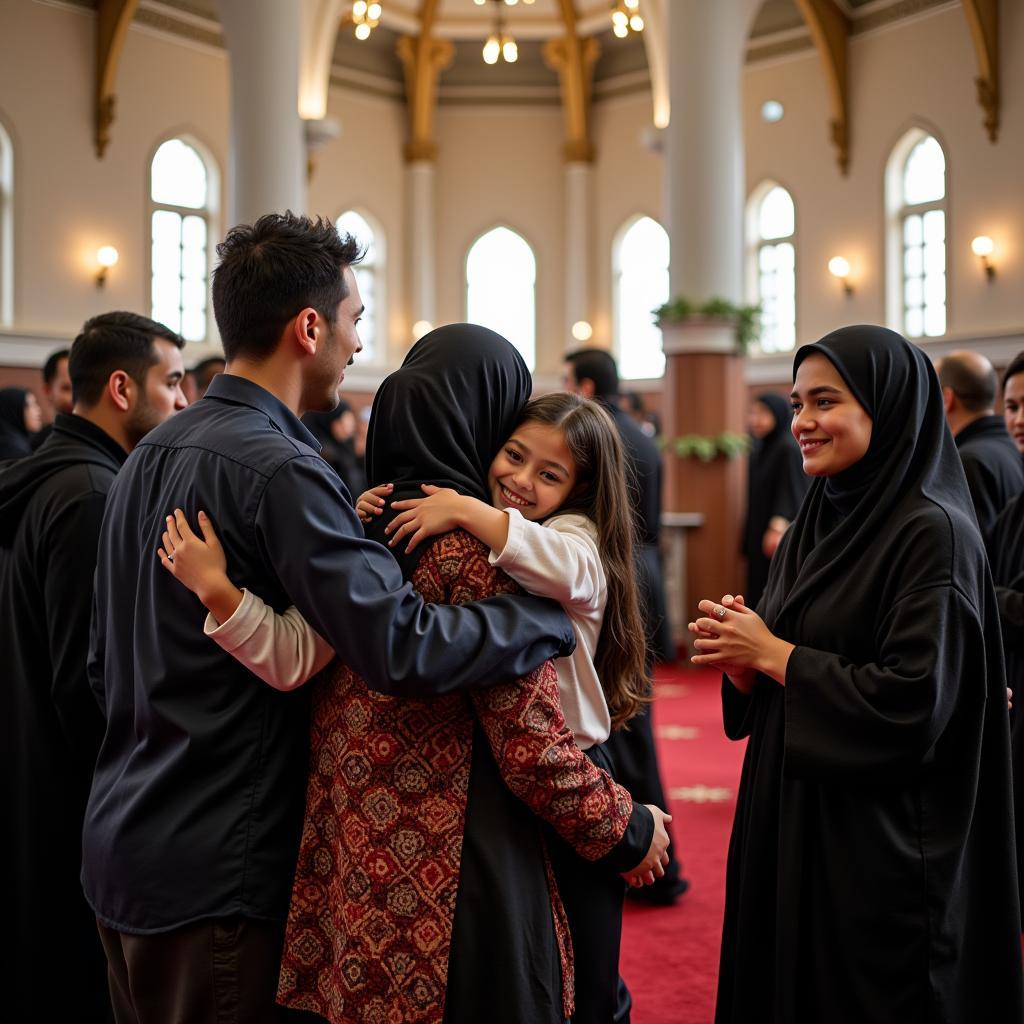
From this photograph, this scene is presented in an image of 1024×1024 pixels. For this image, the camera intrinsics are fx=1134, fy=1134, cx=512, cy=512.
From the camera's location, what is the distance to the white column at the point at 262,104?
30.3 ft

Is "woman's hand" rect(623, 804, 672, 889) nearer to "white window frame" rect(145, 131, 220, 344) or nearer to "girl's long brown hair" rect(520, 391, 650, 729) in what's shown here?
"girl's long brown hair" rect(520, 391, 650, 729)

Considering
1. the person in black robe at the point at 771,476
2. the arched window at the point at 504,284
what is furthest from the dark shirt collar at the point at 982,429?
the arched window at the point at 504,284

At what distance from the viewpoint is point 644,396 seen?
1549 centimetres

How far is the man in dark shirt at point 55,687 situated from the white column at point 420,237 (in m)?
13.4

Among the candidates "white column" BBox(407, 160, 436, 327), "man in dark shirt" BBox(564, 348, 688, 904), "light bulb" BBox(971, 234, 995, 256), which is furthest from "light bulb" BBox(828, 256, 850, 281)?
"man in dark shirt" BBox(564, 348, 688, 904)

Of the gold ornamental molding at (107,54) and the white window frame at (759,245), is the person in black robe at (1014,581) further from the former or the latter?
the gold ornamental molding at (107,54)

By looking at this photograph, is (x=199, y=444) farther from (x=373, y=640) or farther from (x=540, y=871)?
(x=540, y=871)

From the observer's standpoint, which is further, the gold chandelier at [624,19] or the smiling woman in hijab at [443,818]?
the gold chandelier at [624,19]

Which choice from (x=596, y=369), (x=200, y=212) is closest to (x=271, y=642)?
(x=596, y=369)

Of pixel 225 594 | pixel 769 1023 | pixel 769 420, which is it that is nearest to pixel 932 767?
pixel 769 1023

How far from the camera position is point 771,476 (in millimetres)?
7289

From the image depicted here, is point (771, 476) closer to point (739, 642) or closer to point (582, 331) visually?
point (739, 642)

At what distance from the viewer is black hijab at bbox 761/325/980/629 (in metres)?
2.19

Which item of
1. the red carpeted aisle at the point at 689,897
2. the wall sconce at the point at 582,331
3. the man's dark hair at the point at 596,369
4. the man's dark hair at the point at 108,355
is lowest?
the red carpeted aisle at the point at 689,897
